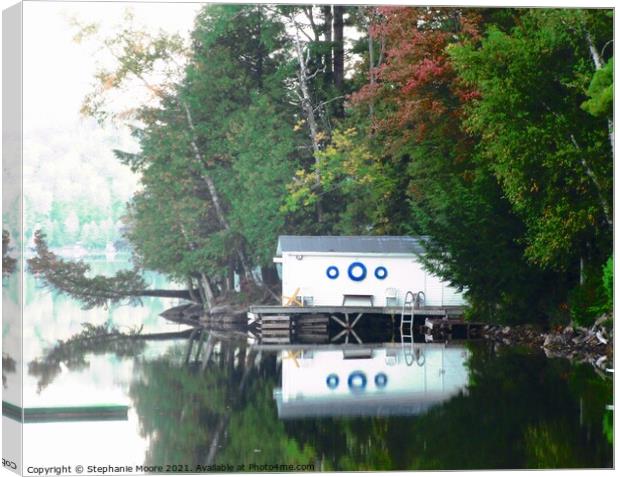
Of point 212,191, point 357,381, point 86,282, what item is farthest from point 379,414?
point 212,191

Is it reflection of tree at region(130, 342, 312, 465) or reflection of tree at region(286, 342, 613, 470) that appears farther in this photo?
reflection of tree at region(130, 342, 312, 465)

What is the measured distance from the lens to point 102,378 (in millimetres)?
17812

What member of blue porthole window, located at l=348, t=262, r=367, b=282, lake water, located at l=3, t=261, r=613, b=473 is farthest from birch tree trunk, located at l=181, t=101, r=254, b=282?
lake water, located at l=3, t=261, r=613, b=473

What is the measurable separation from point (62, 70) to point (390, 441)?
4.36 meters

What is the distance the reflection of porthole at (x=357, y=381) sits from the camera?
58.2 feet

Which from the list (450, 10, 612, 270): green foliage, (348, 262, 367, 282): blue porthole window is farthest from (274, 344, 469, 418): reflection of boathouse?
(348, 262, 367, 282): blue porthole window

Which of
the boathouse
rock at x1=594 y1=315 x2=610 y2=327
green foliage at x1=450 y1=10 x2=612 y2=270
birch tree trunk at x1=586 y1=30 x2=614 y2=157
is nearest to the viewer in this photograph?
birch tree trunk at x1=586 y1=30 x2=614 y2=157

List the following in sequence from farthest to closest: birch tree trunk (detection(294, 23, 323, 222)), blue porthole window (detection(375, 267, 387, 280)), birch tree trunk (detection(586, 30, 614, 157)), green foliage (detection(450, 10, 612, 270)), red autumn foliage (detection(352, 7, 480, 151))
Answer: blue porthole window (detection(375, 267, 387, 280)), birch tree trunk (detection(294, 23, 323, 222)), red autumn foliage (detection(352, 7, 480, 151)), green foliage (detection(450, 10, 612, 270)), birch tree trunk (detection(586, 30, 614, 157))

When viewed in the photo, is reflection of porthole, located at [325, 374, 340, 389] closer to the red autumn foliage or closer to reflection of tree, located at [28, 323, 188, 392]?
reflection of tree, located at [28, 323, 188, 392]

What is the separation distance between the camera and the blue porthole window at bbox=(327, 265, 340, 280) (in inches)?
1085

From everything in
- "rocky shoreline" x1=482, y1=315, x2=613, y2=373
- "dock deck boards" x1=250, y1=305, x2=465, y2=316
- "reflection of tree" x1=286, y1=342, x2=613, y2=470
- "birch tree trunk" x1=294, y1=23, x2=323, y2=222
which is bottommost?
"reflection of tree" x1=286, y1=342, x2=613, y2=470

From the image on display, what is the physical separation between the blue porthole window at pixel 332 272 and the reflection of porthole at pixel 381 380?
8.40 m

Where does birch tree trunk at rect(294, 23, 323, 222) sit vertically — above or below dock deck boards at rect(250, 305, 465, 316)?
above

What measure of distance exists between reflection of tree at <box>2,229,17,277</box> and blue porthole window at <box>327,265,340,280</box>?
1530 cm
